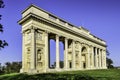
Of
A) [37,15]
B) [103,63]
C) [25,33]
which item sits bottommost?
[103,63]

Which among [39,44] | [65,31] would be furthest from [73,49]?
[39,44]

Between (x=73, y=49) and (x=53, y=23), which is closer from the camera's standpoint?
(x=53, y=23)

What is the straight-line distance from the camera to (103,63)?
8269cm

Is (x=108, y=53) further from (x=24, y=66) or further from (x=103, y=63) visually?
(x=24, y=66)

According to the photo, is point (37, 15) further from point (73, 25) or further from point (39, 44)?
point (73, 25)

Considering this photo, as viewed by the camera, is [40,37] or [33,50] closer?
[33,50]

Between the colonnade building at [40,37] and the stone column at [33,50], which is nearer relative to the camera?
the stone column at [33,50]

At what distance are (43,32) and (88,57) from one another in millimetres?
25353

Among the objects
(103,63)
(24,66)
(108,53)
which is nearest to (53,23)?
(24,66)

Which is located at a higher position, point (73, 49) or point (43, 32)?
point (43, 32)

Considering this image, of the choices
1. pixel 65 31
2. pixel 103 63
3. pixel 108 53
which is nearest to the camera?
pixel 65 31

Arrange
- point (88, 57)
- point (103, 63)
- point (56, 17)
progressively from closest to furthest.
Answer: point (56, 17), point (88, 57), point (103, 63)

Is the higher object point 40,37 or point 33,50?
point 40,37

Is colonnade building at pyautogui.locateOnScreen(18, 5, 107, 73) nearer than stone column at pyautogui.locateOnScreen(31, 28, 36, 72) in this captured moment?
No
